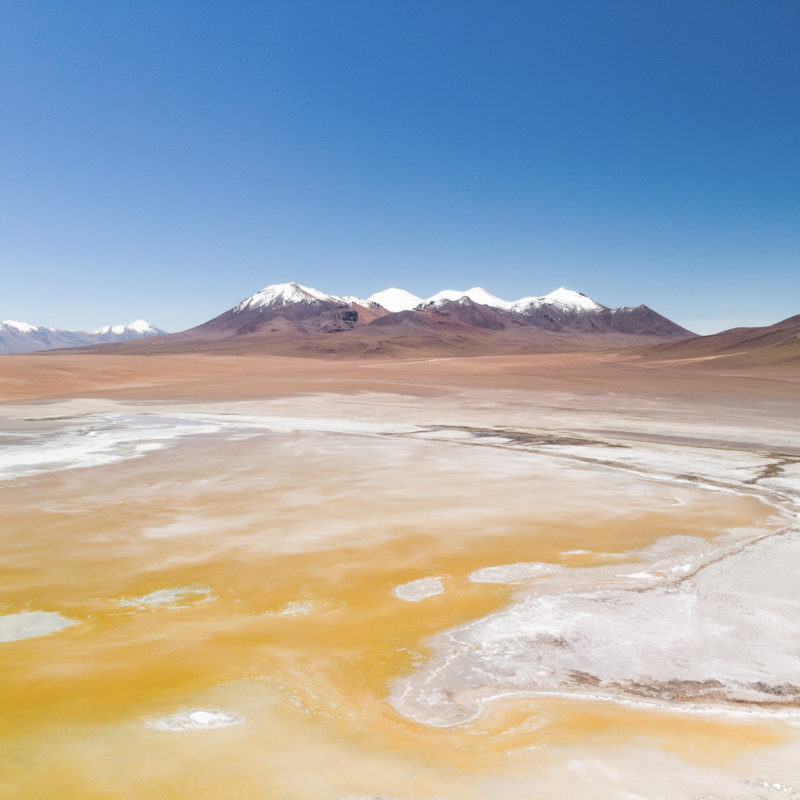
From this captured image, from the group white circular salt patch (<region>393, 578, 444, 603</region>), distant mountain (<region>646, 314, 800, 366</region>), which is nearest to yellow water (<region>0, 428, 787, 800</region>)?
white circular salt patch (<region>393, 578, 444, 603</region>)

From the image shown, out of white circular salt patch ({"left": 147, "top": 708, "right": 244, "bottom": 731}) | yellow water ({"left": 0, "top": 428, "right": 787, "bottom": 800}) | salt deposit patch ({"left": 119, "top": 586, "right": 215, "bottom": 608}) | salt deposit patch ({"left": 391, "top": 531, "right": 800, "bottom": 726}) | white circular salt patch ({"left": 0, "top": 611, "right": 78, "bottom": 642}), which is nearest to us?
yellow water ({"left": 0, "top": 428, "right": 787, "bottom": 800})

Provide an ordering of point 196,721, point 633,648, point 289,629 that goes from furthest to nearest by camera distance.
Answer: point 289,629 < point 633,648 < point 196,721

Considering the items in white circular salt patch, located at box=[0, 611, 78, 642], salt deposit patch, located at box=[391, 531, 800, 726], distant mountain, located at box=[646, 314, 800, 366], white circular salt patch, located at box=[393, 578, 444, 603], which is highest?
distant mountain, located at box=[646, 314, 800, 366]

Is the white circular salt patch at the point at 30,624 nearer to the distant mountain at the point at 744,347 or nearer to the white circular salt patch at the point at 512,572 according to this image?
the white circular salt patch at the point at 512,572

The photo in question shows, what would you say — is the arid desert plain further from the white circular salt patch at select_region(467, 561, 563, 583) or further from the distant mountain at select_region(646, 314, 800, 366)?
the distant mountain at select_region(646, 314, 800, 366)

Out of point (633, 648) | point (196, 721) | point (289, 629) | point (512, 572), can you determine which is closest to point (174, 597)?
point (289, 629)

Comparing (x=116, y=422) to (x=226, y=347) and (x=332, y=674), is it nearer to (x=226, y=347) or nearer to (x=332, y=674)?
(x=332, y=674)

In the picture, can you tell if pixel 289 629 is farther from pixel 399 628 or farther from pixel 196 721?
pixel 196 721
